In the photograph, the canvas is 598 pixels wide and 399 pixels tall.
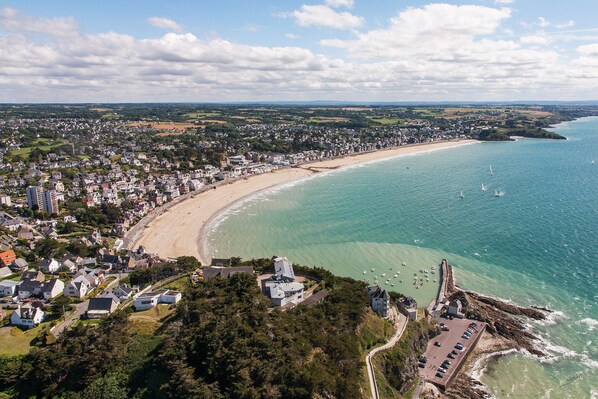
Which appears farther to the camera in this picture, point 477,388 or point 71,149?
point 71,149

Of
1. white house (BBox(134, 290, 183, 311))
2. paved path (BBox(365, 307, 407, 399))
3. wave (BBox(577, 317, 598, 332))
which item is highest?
white house (BBox(134, 290, 183, 311))

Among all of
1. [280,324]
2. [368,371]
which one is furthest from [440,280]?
[280,324]

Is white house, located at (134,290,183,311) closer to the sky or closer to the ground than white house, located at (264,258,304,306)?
closer to the ground

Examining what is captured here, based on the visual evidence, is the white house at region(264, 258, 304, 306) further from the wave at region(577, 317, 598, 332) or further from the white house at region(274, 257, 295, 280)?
the wave at region(577, 317, 598, 332)

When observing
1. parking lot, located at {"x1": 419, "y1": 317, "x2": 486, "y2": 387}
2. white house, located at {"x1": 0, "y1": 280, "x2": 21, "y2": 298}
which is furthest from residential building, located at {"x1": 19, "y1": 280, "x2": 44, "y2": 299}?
parking lot, located at {"x1": 419, "y1": 317, "x2": 486, "y2": 387}

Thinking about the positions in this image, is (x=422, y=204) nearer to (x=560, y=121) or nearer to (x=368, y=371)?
(x=368, y=371)

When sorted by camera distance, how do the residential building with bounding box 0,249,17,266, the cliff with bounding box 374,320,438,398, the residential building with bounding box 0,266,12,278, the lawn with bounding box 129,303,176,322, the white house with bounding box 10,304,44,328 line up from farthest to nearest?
1. the residential building with bounding box 0,249,17,266
2. the residential building with bounding box 0,266,12,278
3. the white house with bounding box 10,304,44,328
4. the lawn with bounding box 129,303,176,322
5. the cliff with bounding box 374,320,438,398
